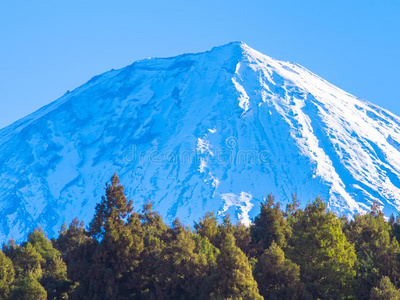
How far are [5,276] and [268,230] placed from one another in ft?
79.8

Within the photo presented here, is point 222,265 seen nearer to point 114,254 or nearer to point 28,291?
point 114,254

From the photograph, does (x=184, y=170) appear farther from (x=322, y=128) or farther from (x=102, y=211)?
(x=102, y=211)

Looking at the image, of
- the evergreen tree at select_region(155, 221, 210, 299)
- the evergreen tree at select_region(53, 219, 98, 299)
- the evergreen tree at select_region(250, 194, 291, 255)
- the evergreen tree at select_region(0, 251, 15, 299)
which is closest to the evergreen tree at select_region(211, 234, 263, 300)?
the evergreen tree at select_region(155, 221, 210, 299)

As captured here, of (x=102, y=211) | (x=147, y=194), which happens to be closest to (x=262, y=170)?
(x=147, y=194)

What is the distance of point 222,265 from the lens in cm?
4431

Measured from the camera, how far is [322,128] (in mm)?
182750

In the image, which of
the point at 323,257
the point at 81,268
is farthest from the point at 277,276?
the point at 81,268

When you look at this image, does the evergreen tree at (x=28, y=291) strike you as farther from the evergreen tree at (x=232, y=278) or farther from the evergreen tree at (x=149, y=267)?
the evergreen tree at (x=232, y=278)

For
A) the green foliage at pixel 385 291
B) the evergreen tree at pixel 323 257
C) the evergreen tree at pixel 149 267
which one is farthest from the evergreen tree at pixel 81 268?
the green foliage at pixel 385 291

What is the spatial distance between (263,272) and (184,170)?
125 m

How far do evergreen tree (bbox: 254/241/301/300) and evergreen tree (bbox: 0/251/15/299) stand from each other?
20.7 m

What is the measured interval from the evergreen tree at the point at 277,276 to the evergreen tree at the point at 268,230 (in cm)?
935

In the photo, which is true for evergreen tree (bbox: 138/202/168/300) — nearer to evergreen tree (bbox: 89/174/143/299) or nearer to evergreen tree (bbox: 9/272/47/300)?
evergreen tree (bbox: 89/174/143/299)

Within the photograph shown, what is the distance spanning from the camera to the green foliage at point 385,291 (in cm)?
4038
